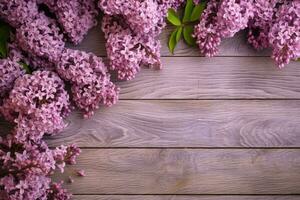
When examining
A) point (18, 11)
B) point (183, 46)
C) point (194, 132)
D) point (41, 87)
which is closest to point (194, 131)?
point (194, 132)

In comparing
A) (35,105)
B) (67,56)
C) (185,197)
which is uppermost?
(67,56)

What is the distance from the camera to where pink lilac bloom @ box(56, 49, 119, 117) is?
1471 millimetres

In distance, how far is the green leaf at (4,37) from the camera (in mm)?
1498

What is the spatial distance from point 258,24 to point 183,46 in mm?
232

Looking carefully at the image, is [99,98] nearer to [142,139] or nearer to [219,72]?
[142,139]

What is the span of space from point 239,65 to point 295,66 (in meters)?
0.18

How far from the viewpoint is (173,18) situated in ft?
4.99

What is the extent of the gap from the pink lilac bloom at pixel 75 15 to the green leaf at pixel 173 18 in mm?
218

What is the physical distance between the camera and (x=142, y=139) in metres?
1.58

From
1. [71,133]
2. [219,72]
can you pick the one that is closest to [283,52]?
[219,72]

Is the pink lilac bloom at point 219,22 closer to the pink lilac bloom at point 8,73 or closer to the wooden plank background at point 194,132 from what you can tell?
the wooden plank background at point 194,132

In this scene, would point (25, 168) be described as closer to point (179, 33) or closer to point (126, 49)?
point (126, 49)

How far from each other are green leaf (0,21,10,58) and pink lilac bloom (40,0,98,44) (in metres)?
0.14

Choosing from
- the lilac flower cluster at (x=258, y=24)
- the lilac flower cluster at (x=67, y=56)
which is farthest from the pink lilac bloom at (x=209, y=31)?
the lilac flower cluster at (x=67, y=56)
